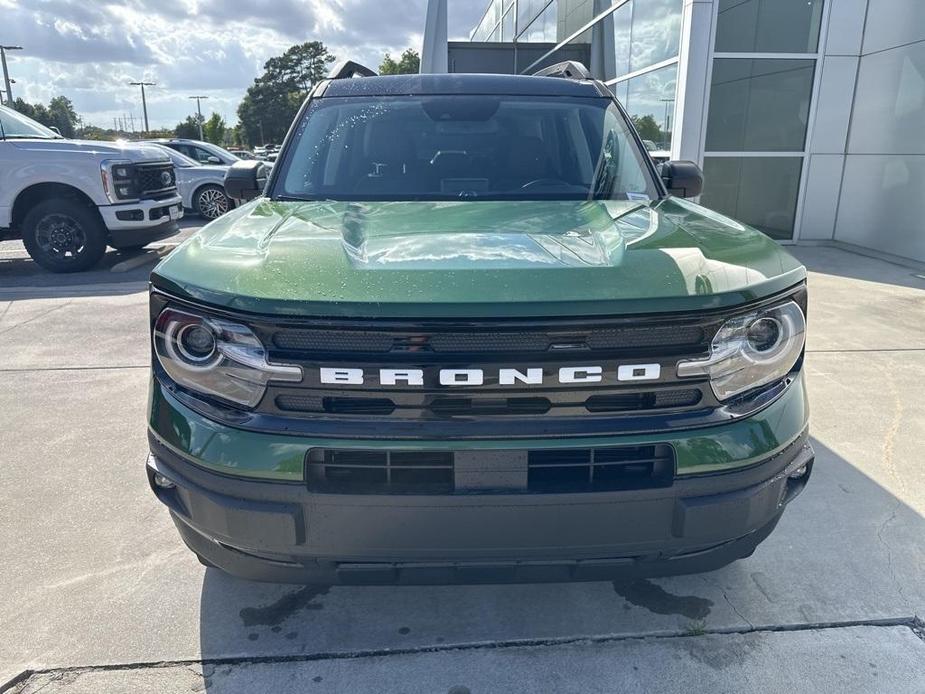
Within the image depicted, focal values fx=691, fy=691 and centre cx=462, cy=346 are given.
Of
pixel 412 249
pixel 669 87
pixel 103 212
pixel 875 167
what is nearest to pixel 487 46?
pixel 669 87

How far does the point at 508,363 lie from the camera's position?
5.63 ft

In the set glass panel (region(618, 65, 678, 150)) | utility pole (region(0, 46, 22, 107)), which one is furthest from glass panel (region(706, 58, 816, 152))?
utility pole (region(0, 46, 22, 107))

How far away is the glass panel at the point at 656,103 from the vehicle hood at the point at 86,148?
23.1 ft

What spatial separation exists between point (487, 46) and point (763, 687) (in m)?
19.6

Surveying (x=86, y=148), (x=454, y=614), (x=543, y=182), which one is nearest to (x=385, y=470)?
(x=454, y=614)

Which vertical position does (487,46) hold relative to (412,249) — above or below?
above

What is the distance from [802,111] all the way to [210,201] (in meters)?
10.4

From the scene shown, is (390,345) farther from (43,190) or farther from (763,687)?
(43,190)

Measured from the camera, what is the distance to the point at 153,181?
9211 millimetres

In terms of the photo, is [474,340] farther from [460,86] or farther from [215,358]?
[460,86]

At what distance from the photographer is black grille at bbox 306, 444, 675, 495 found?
5.71ft

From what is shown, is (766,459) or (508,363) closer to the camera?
(508,363)

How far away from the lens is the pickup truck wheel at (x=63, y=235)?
8.66 metres

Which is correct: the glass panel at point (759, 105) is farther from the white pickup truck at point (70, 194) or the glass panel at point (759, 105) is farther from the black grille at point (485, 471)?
the black grille at point (485, 471)
